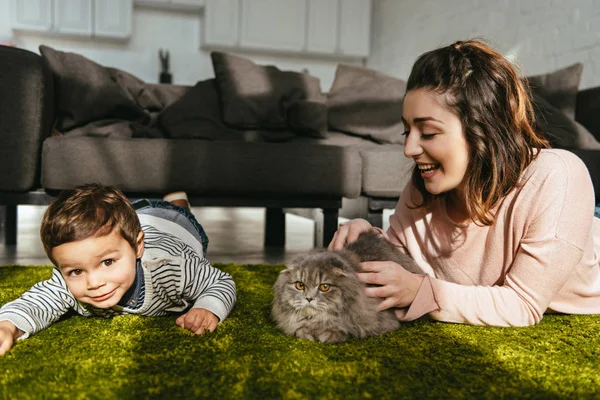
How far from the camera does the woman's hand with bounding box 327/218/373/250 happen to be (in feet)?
4.98

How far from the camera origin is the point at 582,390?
93 centimetres

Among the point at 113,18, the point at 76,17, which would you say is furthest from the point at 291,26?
the point at 76,17

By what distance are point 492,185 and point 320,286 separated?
50cm

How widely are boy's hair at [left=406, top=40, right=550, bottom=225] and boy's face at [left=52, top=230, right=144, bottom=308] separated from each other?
2.79 feet

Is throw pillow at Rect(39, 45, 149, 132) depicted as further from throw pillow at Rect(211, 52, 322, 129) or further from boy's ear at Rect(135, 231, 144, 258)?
boy's ear at Rect(135, 231, 144, 258)

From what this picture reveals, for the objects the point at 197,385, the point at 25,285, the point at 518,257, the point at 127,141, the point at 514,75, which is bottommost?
the point at 25,285

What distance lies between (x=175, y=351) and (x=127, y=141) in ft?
4.90

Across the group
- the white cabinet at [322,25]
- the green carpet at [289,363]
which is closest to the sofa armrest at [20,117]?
the green carpet at [289,363]

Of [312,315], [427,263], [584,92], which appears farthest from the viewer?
[584,92]


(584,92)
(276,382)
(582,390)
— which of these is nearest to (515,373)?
(582,390)

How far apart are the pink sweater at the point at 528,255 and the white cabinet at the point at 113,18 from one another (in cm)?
556

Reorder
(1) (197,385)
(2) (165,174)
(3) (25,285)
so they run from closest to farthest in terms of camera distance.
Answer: (1) (197,385) → (3) (25,285) → (2) (165,174)

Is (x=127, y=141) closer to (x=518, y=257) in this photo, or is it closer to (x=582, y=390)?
(x=518, y=257)

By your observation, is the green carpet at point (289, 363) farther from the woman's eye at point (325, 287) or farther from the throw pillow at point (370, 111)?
the throw pillow at point (370, 111)
